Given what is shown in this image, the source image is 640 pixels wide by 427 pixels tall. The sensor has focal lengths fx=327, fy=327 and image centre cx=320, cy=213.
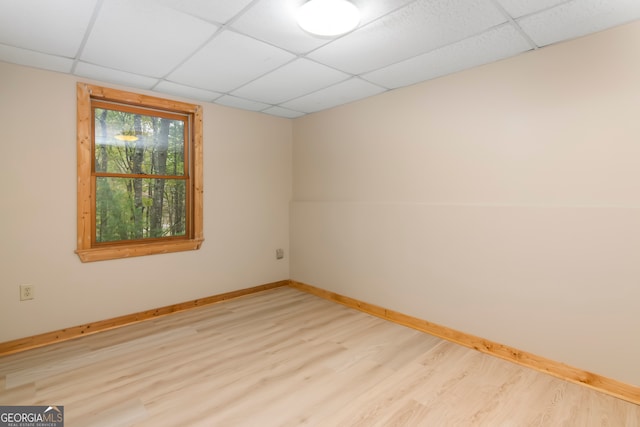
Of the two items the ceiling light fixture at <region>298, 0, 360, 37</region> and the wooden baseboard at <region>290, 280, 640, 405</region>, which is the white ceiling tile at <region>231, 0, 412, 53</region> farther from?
the wooden baseboard at <region>290, 280, 640, 405</region>

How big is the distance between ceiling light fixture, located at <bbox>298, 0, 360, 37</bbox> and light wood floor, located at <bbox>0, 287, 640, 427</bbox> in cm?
237

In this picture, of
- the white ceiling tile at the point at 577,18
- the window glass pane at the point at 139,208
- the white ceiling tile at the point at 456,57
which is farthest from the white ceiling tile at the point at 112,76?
the white ceiling tile at the point at 577,18

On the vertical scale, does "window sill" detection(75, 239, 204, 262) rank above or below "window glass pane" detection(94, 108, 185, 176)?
below

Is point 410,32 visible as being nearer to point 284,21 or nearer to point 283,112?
point 284,21

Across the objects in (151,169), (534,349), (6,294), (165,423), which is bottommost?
(165,423)

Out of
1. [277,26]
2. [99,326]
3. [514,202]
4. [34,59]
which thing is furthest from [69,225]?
[514,202]

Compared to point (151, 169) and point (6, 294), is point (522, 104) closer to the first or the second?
point (151, 169)

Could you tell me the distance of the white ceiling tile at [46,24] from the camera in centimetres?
191

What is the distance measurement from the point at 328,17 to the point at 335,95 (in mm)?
1638

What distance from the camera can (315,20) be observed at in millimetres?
2000

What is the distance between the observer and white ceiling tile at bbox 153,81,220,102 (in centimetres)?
326

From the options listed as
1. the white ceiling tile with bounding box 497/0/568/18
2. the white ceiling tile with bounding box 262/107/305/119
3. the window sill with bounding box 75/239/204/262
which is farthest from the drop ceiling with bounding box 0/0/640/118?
the window sill with bounding box 75/239/204/262

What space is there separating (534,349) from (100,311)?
3836mm

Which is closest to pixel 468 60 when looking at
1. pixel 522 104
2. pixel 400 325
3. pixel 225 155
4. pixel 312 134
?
pixel 522 104
